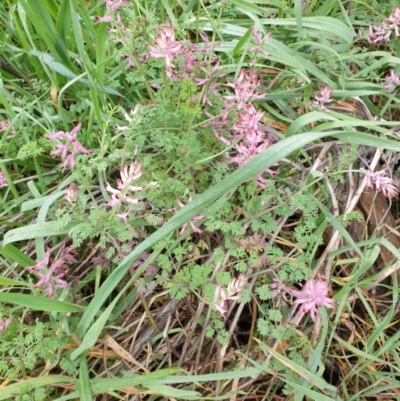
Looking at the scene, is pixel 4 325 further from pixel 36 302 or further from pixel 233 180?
pixel 233 180

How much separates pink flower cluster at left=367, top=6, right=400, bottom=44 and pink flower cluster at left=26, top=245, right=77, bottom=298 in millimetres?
1466

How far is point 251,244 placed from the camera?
56.0 inches

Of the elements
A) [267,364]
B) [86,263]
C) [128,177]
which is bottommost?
[267,364]

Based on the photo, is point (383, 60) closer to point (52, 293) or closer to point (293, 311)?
point (293, 311)

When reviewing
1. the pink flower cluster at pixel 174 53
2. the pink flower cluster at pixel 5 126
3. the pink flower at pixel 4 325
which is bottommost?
the pink flower at pixel 4 325

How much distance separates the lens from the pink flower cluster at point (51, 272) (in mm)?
1363

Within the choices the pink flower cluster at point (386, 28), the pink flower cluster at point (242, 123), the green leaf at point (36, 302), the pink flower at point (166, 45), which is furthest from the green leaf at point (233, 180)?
the pink flower cluster at point (386, 28)

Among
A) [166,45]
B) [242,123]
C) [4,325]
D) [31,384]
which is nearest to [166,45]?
[166,45]

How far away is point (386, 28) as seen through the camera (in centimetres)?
186

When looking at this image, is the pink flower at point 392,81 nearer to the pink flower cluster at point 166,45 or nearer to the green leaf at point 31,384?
the pink flower cluster at point 166,45

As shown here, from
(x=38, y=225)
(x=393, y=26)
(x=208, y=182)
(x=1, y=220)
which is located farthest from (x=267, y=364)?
(x=393, y=26)

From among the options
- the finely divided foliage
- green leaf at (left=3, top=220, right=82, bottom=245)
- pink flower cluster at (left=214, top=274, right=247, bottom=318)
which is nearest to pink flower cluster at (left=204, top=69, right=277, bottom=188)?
the finely divided foliage

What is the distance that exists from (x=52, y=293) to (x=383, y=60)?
58.4 inches

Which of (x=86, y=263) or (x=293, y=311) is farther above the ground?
(x=86, y=263)
